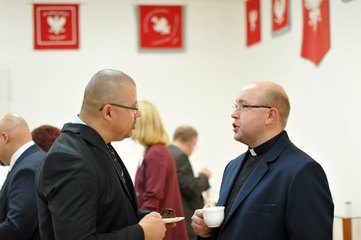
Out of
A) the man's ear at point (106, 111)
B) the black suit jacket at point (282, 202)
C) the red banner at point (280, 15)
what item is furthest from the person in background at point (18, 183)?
the red banner at point (280, 15)

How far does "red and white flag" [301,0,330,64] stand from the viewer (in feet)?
16.8

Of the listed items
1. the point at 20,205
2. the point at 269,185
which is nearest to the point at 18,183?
the point at 20,205

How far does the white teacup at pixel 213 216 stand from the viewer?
246 centimetres

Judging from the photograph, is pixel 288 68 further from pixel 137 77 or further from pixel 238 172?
pixel 238 172

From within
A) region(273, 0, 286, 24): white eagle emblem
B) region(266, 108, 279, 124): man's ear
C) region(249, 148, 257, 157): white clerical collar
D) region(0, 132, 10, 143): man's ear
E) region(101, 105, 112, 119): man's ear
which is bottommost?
region(249, 148, 257, 157): white clerical collar

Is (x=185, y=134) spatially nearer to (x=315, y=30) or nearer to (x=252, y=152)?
(x=315, y=30)

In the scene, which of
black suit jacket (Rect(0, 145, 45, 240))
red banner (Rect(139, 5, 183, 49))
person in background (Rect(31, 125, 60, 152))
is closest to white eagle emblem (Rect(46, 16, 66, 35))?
red banner (Rect(139, 5, 183, 49))

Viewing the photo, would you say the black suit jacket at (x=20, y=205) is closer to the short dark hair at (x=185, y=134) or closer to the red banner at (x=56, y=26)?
the short dark hair at (x=185, y=134)

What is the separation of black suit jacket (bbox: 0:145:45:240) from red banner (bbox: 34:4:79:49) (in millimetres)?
4239

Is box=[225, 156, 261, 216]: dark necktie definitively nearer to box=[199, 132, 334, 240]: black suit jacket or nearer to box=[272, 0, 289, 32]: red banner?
box=[199, 132, 334, 240]: black suit jacket

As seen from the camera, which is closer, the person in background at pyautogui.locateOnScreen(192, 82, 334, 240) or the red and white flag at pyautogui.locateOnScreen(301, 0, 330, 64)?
the person in background at pyautogui.locateOnScreen(192, 82, 334, 240)

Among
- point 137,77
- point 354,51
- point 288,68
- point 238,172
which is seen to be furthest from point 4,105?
point 238,172

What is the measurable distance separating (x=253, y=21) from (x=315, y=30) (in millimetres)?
1652

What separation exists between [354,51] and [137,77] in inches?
128
